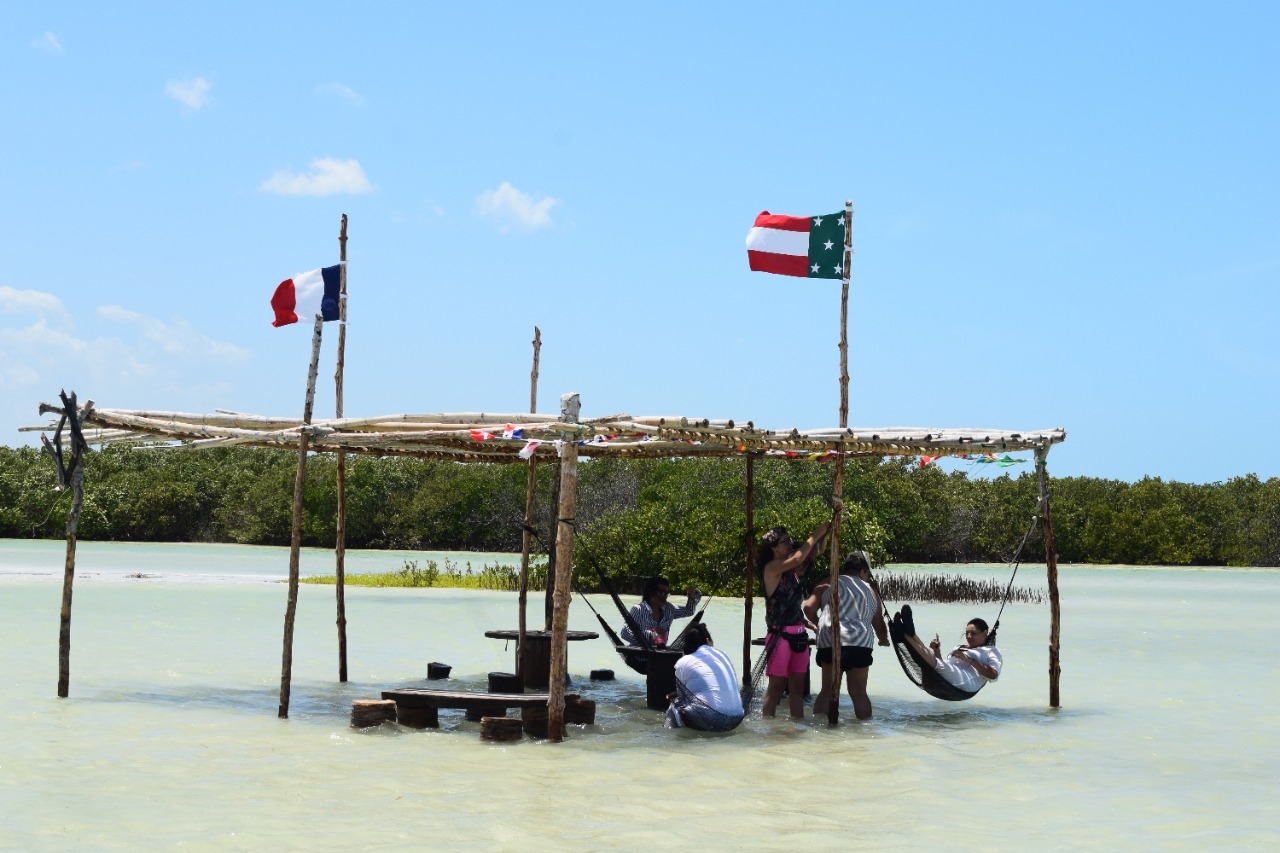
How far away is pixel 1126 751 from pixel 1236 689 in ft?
14.2

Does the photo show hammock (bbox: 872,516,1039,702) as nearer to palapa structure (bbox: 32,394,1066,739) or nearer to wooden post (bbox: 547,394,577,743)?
palapa structure (bbox: 32,394,1066,739)

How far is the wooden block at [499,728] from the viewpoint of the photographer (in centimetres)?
874

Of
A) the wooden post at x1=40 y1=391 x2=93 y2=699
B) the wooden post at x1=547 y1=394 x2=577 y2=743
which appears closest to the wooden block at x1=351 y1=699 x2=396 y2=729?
the wooden post at x1=547 y1=394 x2=577 y2=743

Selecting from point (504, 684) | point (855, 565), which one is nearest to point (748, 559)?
point (855, 565)

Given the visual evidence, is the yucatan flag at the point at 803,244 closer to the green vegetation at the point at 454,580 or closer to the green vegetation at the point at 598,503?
the green vegetation at the point at 454,580

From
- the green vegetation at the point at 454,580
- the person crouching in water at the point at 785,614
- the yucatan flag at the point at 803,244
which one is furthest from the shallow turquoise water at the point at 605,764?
the green vegetation at the point at 454,580

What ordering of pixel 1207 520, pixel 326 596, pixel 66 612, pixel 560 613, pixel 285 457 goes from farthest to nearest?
pixel 285 457 < pixel 1207 520 < pixel 326 596 < pixel 66 612 < pixel 560 613

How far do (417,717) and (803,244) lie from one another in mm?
4245

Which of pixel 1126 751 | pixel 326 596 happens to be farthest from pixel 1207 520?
pixel 1126 751

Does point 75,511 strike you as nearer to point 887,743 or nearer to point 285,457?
point 887,743

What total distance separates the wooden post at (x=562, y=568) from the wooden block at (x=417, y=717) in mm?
909

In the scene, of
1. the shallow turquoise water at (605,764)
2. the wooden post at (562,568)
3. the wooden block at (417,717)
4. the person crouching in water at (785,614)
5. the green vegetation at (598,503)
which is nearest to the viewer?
the shallow turquoise water at (605,764)

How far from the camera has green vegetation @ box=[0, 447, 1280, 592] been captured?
37312mm

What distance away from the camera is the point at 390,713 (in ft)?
30.3
